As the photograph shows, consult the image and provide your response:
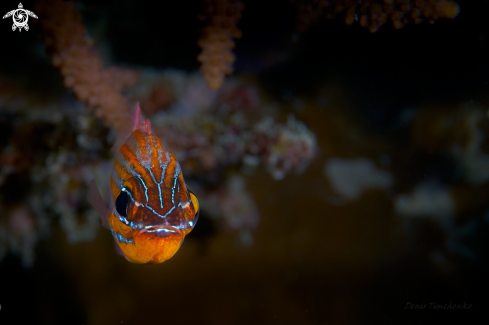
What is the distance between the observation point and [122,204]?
1.70 m

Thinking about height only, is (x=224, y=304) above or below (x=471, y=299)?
below

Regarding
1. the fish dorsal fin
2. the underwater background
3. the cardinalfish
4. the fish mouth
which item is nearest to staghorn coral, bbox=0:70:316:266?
the underwater background

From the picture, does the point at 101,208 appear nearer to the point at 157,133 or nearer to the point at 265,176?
the point at 157,133

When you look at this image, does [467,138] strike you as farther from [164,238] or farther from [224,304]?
[164,238]

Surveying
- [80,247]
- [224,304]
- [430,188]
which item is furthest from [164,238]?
[430,188]

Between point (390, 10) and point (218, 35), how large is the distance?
58.2 inches

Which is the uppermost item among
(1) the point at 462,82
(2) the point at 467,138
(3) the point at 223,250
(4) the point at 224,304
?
(1) the point at 462,82

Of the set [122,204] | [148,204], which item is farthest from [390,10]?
[122,204]

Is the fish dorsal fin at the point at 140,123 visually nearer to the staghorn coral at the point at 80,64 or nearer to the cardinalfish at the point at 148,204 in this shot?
the cardinalfish at the point at 148,204

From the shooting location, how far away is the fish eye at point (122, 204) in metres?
1.68

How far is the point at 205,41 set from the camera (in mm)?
2432

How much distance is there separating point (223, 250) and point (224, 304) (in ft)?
2.05

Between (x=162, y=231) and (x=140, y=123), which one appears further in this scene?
(x=140, y=123)

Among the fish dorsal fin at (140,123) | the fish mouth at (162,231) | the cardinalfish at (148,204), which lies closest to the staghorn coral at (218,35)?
the fish dorsal fin at (140,123)
